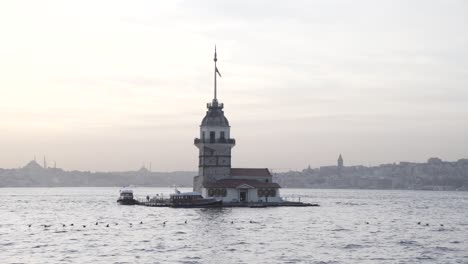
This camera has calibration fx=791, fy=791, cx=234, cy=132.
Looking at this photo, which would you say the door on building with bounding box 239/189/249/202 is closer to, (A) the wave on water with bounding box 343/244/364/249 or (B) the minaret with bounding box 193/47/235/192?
(B) the minaret with bounding box 193/47/235/192

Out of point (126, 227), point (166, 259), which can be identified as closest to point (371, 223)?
point (126, 227)

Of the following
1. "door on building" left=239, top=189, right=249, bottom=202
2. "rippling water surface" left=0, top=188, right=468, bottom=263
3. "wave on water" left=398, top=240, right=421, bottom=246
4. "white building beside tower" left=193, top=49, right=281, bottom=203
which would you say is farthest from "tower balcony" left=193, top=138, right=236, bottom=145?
"wave on water" left=398, top=240, right=421, bottom=246

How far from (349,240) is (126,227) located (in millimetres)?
25310

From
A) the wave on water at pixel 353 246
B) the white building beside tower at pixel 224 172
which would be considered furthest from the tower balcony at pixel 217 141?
the wave on water at pixel 353 246

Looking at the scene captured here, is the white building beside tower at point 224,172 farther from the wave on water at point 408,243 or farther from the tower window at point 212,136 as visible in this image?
the wave on water at point 408,243

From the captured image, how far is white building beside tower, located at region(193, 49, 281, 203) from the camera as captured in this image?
4737 inches

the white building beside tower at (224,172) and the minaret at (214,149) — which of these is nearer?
the white building beside tower at (224,172)

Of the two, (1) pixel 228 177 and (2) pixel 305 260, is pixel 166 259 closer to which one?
(2) pixel 305 260

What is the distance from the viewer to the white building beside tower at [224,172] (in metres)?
120

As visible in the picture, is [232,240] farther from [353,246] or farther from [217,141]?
[217,141]

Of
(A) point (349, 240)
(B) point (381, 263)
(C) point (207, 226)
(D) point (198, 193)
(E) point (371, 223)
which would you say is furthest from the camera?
(D) point (198, 193)

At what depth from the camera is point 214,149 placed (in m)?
124

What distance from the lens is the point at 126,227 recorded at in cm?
8462

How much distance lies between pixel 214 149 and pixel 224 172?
3930 mm
